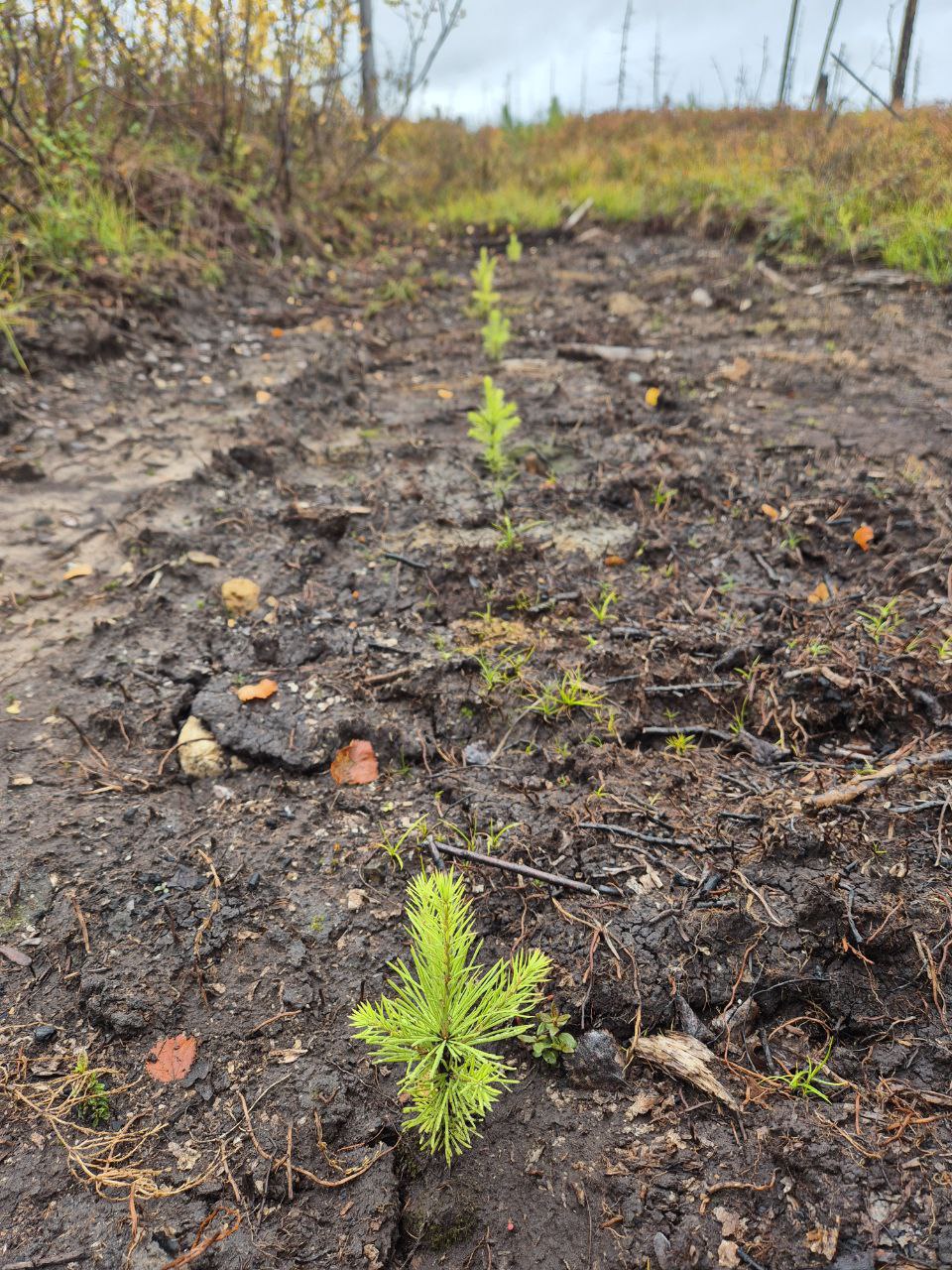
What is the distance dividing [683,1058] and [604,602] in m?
1.64

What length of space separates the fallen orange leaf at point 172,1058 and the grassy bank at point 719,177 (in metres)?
6.65

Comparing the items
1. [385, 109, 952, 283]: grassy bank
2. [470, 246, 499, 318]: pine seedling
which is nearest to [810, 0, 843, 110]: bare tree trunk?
[385, 109, 952, 283]: grassy bank

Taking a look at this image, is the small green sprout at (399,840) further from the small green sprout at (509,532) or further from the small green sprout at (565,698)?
the small green sprout at (509,532)

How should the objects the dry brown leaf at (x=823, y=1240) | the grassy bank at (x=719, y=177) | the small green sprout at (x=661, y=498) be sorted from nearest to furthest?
the dry brown leaf at (x=823, y=1240) → the small green sprout at (x=661, y=498) → the grassy bank at (x=719, y=177)

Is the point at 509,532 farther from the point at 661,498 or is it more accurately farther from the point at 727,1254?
the point at 727,1254

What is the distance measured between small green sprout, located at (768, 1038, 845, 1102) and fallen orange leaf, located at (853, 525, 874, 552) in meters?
2.17

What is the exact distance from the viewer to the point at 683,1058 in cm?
145

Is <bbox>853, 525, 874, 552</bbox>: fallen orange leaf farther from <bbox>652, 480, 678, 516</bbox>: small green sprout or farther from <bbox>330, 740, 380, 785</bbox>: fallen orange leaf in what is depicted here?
<bbox>330, 740, 380, 785</bbox>: fallen orange leaf

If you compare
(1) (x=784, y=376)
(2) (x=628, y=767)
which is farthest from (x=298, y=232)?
(2) (x=628, y=767)

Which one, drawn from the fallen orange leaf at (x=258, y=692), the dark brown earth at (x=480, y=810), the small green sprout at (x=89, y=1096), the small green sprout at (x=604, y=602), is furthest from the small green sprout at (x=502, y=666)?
the small green sprout at (x=89, y=1096)

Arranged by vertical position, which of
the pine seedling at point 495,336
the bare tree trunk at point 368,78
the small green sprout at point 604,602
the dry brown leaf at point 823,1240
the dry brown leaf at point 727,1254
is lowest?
the dry brown leaf at point 727,1254

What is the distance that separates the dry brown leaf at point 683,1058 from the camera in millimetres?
1402

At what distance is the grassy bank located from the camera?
20.0 feet

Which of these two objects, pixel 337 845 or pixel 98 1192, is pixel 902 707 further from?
pixel 98 1192
